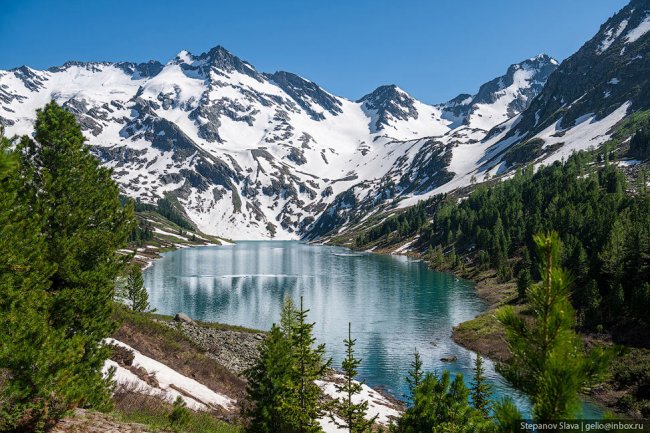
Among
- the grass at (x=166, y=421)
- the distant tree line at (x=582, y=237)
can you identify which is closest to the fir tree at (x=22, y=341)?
the grass at (x=166, y=421)

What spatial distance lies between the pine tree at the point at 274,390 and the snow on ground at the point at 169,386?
6.62 m

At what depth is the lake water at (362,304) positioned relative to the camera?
185 feet

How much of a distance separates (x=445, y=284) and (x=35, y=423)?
113 m

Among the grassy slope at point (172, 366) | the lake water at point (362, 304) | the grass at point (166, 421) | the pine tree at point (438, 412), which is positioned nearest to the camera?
the grass at point (166, 421)

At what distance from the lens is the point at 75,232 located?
17.6 m

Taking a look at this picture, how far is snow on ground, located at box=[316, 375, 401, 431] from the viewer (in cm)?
3475

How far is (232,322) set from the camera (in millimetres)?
77500

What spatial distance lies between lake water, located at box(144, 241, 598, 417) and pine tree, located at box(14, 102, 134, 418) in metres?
24.3

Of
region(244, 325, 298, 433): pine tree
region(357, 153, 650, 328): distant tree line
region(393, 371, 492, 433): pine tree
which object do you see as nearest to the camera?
region(244, 325, 298, 433): pine tree

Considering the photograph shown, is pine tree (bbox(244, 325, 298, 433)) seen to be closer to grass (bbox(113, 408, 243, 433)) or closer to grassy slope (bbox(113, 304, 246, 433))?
grass (bbox(113, 408, 243, 433))

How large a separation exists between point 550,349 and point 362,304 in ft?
285

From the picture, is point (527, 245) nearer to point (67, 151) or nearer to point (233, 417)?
point (233, 417)

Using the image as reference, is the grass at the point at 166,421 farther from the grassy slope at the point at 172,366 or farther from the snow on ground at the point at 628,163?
the snow on ground at the point at 628,163

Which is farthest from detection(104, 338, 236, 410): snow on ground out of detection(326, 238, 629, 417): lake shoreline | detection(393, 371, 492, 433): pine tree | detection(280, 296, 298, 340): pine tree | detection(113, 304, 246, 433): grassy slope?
detection(326, 238, 629, 417): lake shoreline
